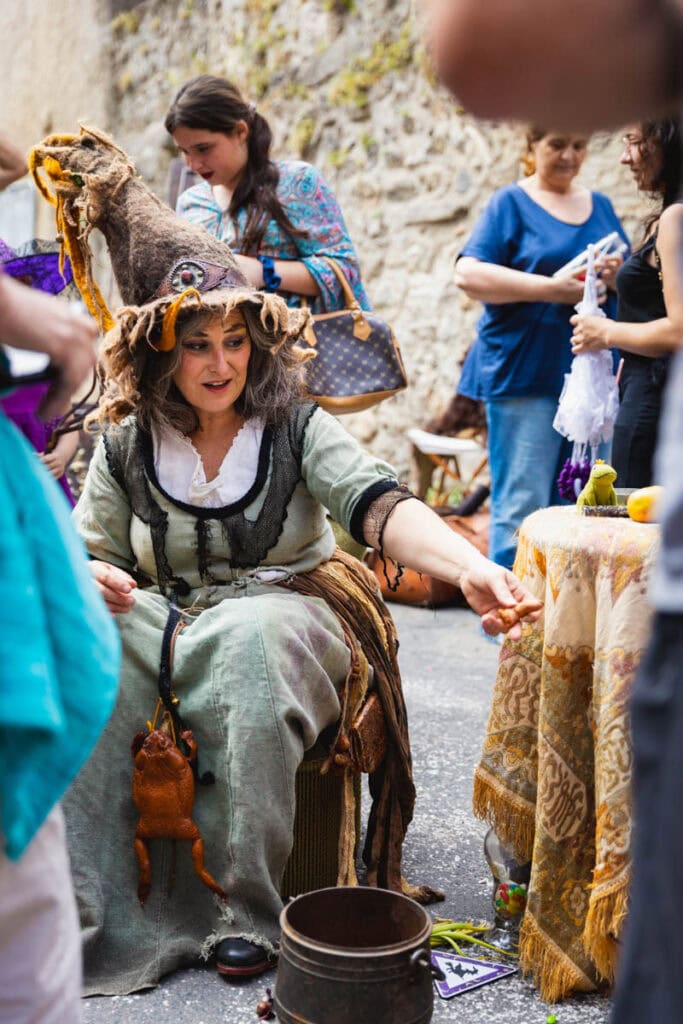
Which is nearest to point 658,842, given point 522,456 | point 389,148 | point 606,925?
point 606,925

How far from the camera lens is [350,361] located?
3.67 metres

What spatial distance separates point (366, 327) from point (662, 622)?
2.86 metres

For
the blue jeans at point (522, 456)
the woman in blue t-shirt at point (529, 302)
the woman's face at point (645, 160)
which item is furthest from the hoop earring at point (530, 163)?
the woman's face at point (645, 160)

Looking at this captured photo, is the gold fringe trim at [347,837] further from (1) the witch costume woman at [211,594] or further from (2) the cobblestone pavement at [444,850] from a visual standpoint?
(2) the cobblestone pavement at [444,850]

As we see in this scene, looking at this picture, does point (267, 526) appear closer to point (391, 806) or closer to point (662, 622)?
point (391, 806)

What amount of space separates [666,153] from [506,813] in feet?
6.06

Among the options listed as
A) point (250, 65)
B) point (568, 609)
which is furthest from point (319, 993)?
point (250, 65)

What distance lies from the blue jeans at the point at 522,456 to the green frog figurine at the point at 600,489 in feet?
6.31

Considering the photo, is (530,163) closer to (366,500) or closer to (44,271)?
(44,271)

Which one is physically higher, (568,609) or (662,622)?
(662,622)

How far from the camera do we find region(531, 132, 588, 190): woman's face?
4.35 m

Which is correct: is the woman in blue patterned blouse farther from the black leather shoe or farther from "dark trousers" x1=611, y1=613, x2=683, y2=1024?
"dark trousers" x1=611, y1=613, x2=683, y2=1024

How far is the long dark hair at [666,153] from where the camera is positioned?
10.3ft

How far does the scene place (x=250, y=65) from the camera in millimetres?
8367
